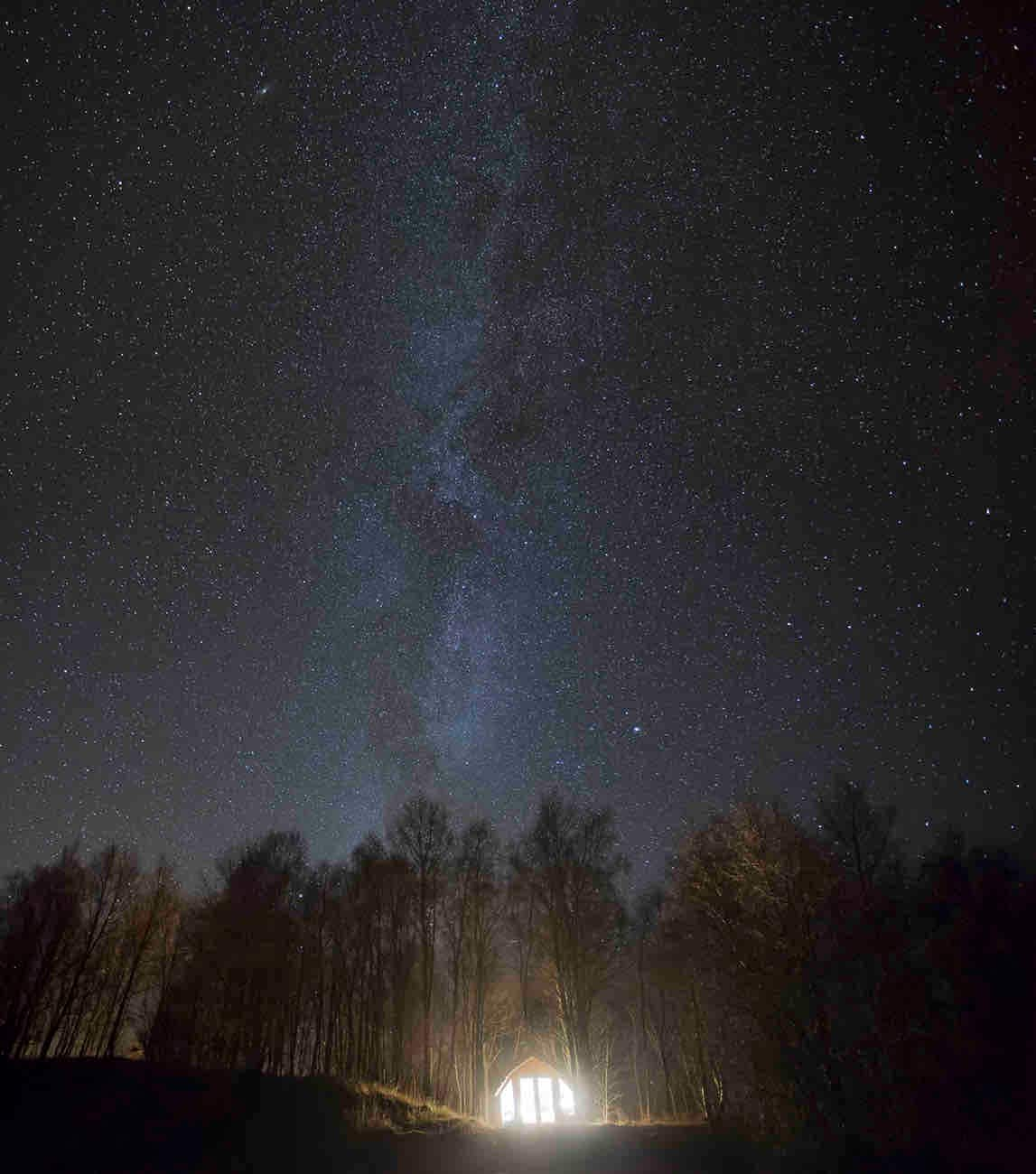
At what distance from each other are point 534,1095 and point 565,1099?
1.39 m

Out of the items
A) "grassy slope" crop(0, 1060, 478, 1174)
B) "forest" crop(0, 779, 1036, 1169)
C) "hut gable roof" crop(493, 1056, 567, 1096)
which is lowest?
"grassy slope" crop(0, 1060, 478, 1174)

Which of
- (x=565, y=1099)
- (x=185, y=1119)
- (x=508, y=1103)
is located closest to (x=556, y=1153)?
(x=185, y=1119)

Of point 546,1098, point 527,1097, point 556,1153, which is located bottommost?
point 556,1153

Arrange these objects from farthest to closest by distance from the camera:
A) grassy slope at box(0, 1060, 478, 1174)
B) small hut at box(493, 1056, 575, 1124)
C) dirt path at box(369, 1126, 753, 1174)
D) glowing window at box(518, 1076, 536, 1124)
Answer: glowing window at box(518, 1076, 536, 1124) → small hut at box(493, 1056, 575, 1124) → grassy slope at box(0, 1060, 478, 1174) → dirt path at box(369, 1126, 753, 1174)

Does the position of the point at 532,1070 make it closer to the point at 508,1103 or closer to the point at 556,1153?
the point at 508,1103

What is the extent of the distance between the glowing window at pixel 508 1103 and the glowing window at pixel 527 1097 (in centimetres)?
30

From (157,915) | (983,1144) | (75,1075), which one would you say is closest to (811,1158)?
(983,1144)

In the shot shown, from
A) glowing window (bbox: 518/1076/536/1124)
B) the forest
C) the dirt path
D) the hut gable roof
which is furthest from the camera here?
the hut gable roof

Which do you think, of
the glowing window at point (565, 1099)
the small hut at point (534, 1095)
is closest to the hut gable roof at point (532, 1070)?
the small hut at point (534, 1095)

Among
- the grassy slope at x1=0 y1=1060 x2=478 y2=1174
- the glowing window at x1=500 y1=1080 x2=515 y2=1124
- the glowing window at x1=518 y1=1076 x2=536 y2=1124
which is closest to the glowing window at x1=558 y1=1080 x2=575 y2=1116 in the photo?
the glowing window at x1=518 y1=1076 x2=536 y2=1124

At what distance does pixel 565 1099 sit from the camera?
26312 mm

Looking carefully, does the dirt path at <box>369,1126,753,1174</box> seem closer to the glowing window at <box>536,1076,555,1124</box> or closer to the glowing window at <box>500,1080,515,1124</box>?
the glowing window at <box>536,1076,555,1124</box>

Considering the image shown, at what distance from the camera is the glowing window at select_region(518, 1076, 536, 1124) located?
26719 mm

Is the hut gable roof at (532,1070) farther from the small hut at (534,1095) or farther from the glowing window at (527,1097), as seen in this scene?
the glowing window at (527,1097)
